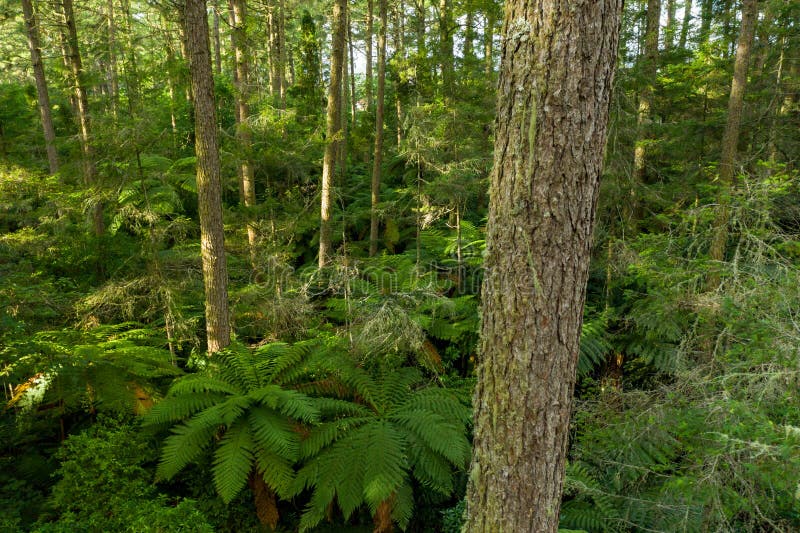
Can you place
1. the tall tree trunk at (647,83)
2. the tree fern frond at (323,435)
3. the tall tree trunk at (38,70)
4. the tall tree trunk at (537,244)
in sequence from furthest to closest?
the tall tree trunk at (38,70) → the tall tree trunk at (647,83) → the tree fern frond at (323,435) → the tall tree trunk at (537,244)

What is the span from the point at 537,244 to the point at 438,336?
5.51 metres

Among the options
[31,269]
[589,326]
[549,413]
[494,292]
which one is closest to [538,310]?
[494,292]

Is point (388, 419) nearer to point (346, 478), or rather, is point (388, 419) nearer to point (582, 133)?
point (346, 478)

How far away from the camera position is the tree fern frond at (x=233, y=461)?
4309 millimetres

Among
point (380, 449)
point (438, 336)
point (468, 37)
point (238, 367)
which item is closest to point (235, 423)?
point (238, 367)

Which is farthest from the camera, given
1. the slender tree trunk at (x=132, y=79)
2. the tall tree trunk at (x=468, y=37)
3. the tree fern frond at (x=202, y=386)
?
the tall tree trunk at (x=468, y=37)

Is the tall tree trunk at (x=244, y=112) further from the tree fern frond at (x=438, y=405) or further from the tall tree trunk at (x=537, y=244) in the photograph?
the tall tree trunk at (x=537, y=244)

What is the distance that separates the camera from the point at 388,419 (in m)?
5.19

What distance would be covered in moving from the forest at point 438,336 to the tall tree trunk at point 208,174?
0.09ft

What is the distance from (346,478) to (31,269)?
6362 mm

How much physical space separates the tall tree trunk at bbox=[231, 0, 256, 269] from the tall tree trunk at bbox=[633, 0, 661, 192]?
23.3 feet

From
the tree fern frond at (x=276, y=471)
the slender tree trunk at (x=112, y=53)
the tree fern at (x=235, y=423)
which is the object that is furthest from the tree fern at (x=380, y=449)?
the slender tree trunk at (x=112, y=53)

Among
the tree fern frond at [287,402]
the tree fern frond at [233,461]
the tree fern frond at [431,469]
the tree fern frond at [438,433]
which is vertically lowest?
the tree fern frond at [431,469]

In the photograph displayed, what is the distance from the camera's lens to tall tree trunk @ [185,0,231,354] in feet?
15.9
